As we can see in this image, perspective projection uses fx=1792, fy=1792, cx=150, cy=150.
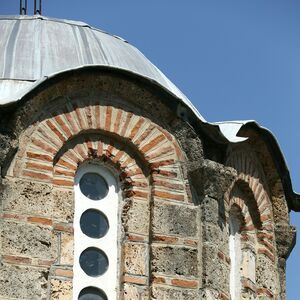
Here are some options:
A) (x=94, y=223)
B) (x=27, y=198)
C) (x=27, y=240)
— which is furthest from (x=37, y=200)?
(x=94, y=223)

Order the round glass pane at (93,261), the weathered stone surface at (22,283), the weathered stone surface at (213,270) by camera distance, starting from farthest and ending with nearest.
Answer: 1. the weathered stone surface at (213,270)
2. the round glass pane at (93,261)
3. the weathered stone surface at (22,283)

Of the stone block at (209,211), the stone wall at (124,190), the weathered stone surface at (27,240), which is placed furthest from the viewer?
the stone block at (209,211)

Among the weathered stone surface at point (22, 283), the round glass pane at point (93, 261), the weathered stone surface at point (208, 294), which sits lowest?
the weathered stone surface at point (22, 283)

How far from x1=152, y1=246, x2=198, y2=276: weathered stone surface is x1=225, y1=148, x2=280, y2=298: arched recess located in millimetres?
1397

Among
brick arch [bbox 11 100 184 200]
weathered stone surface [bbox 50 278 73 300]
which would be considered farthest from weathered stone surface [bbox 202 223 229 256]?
weathered stone surface [bbox 50 278 73 300]

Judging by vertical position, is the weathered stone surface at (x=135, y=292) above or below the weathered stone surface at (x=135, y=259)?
below

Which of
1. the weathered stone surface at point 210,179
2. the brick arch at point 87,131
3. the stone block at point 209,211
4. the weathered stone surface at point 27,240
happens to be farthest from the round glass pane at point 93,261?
the weathered stone surface at point 210,179

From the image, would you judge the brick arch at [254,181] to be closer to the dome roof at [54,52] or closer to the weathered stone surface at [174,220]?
the dome roof at [54,52]

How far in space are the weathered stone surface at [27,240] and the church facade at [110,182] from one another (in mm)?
10

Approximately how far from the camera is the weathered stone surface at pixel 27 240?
18234mm

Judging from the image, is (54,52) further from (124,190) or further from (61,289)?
(61,289)

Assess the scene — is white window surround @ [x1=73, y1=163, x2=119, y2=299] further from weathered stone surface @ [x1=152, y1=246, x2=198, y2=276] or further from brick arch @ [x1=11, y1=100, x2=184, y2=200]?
weathered stone surface @ [x1=152, y1=246, x2=198, y2=276]

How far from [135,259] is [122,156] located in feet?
3.86

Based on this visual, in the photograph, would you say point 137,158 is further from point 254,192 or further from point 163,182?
point 254,192
